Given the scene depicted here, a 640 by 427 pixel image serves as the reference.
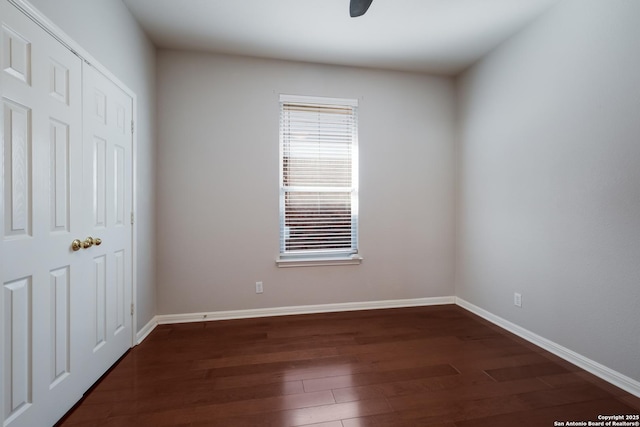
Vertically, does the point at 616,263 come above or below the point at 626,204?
below

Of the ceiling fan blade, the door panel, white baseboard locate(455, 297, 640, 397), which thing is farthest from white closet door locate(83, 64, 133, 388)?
white baseboard locate(455, 297, 640, 397)

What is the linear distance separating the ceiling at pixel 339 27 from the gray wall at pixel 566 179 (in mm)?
357

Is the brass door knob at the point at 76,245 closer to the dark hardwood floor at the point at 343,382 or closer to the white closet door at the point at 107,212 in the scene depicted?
the white closet door at the point at 107,212

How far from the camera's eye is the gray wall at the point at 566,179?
6.01 ft

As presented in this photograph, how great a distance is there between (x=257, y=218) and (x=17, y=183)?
1900mm

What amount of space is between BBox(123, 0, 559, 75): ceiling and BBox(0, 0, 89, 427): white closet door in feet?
3.82

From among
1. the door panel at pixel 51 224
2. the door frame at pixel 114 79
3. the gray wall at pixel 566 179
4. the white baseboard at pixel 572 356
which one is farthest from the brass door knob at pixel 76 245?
the white baseboard at pixel 572 356

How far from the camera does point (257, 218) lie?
305cm

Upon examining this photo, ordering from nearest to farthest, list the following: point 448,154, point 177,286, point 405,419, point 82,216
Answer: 1. point 405,419
2. point 82,216
3. point 177,286
4. point 448,154

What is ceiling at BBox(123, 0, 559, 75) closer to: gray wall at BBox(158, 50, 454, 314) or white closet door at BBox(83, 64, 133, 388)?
gray wall at BBox(158, 50, 454, 314)

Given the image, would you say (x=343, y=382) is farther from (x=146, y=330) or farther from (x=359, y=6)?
(x=359, y=6)

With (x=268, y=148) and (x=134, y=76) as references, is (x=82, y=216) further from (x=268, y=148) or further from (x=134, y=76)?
(x=268, y=148)

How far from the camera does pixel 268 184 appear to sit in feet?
10.0

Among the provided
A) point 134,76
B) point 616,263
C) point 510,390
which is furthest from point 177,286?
point 616,263
